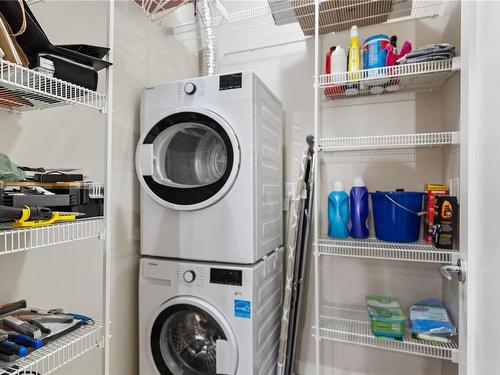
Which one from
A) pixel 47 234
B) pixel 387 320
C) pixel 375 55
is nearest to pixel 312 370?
pixel 387 320

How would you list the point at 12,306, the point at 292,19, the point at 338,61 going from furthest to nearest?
the point at 292,19, the point at 338,61, the point at 12,306

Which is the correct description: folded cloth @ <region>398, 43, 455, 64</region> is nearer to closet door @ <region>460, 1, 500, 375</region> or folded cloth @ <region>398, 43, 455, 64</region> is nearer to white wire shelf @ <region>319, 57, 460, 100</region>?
white wire shelf @ <region>319, 57, 460, 100</region>

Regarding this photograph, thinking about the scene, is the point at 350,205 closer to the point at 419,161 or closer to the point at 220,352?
the point at 419,161

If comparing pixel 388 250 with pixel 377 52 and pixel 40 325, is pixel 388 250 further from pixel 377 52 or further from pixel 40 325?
pixel 40 325

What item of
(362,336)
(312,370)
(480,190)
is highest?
(480,190)

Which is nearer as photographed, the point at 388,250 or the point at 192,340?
the point at 388,250

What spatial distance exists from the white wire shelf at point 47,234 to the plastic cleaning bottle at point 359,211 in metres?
1.32

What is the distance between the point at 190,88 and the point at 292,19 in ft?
2.80

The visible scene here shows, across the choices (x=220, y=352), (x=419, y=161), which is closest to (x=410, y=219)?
(x=419, y=161)

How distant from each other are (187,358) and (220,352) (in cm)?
29

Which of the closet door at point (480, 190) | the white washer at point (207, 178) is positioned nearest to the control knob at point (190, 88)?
the white washer at point (207, 178)

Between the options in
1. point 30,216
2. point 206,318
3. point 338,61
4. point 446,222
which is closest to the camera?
point 30,216

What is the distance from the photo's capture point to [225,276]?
1526mm

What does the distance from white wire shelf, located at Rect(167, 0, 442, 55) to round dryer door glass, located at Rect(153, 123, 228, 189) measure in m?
0.81
